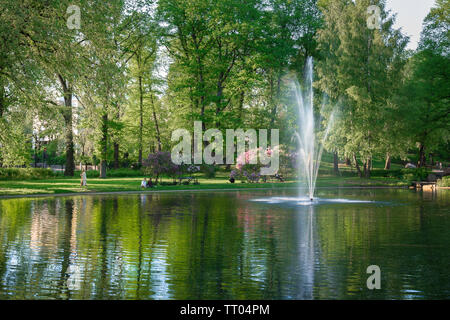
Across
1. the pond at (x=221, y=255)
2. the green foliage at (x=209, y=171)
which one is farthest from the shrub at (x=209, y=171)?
the pond at (x=221, y=255)

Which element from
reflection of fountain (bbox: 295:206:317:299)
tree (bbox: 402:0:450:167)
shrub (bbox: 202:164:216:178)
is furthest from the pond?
shrub (bbox: 202:164:216:178)

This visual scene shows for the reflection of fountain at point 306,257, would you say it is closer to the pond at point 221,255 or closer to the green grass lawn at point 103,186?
the pond at point 221,255

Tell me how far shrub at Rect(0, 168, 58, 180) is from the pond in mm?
30299

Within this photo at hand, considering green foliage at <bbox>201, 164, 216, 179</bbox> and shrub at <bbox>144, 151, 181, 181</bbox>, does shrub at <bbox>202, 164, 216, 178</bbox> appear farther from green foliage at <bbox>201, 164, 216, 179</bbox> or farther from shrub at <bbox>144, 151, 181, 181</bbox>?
shrub at <bbox>144, 151, 181, 181</bbox>

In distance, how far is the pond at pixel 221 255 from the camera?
8289 mm

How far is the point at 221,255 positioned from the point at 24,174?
1716 inches

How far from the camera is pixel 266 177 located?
166 ft

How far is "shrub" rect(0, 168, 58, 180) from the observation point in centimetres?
4856

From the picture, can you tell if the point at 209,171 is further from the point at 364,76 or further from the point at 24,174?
the point at 364,76

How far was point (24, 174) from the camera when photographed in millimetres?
50188

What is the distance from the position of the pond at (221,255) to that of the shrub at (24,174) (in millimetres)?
30299

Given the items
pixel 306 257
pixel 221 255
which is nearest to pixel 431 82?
pixel 306 257
